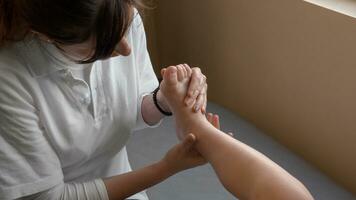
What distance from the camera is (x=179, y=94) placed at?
104 cm

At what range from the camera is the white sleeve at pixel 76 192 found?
934 millimetres

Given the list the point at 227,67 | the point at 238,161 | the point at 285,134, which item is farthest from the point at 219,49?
the point at 238,161

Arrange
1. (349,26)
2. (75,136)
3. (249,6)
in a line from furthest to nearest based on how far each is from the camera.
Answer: (249,6) < (349,26) < (75,136)

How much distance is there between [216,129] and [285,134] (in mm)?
531

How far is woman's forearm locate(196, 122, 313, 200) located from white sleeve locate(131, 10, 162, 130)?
186 millimetres

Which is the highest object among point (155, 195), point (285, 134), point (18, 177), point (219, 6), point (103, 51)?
point (103, 51)

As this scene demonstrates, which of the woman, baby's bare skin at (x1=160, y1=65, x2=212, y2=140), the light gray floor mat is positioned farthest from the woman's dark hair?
the light gray floor mat

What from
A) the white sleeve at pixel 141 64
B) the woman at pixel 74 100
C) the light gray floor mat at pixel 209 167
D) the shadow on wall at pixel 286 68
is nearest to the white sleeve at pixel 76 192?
the woman at pixel 74 100

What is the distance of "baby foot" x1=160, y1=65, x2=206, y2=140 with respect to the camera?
1036mm

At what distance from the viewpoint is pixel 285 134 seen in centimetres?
148

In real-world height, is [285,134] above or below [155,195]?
above

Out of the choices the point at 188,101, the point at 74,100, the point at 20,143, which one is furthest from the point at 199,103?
the point at 20,143

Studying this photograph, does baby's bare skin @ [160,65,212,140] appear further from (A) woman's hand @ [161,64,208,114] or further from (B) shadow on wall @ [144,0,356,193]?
(B) shadow on wall @ [144,0,356,193]

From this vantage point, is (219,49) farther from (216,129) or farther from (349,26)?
(216,129)
